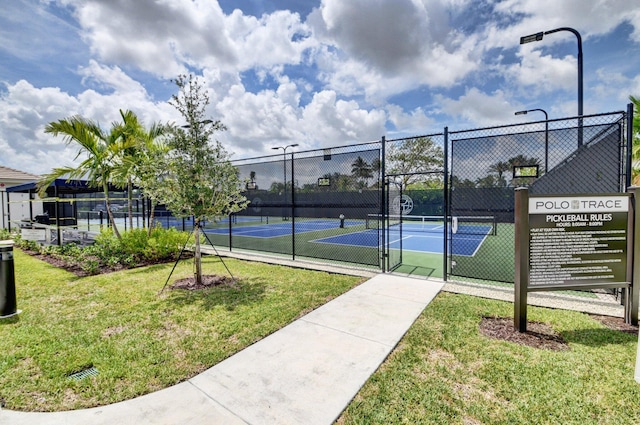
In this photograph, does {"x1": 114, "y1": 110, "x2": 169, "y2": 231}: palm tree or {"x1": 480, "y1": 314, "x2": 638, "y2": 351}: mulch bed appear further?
{"x1": 114, "y1": 110, "x2": 169, "y2": 231}: palm tree

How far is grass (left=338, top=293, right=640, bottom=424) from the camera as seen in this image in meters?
2.18

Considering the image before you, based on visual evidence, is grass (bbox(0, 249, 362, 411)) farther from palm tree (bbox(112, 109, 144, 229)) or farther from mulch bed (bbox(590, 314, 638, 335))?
mulch bed (bbox(590, 314, 638, 335))

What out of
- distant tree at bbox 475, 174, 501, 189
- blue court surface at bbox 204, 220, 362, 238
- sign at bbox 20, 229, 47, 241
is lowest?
blue court surface at bbox 204, 220, 362, 238

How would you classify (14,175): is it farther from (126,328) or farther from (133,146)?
(126,328)

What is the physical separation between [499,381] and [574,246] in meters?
2.19

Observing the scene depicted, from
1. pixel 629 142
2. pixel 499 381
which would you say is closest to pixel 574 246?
pixel 629 142

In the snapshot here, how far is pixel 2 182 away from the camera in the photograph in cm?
1641

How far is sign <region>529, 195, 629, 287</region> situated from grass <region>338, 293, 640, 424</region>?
698 millimetres

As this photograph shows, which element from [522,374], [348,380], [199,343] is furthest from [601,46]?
[199,343]

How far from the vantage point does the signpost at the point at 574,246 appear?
353 cm

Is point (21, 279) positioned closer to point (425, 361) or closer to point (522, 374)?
point (425, 361)

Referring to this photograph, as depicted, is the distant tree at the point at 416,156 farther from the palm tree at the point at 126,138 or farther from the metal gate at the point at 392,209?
the palm tree at the point at 126,138

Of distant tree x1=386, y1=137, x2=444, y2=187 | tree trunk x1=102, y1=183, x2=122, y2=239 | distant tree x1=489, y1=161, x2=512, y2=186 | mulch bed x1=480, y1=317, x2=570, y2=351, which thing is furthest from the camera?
distant tree x1=386, y1=137, x2=444, y2=187

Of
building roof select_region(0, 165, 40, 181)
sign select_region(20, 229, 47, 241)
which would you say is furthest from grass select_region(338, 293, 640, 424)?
building roof select_region(0, 165, 40, 181)
